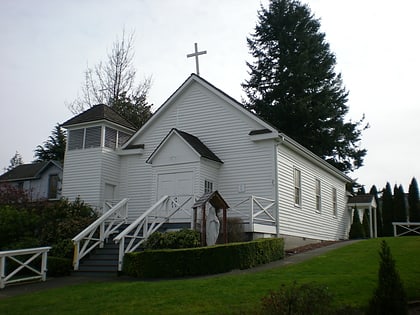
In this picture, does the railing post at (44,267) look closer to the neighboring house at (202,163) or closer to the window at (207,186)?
the neighboring house at (202,163)

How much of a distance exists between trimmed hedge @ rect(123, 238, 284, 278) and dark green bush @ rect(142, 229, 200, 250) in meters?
1.30

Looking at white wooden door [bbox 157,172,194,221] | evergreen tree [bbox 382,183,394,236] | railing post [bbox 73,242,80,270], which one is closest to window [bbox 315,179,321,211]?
white wooden door [bbox 157,172,194,221]

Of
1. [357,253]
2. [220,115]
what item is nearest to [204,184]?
[220,115]

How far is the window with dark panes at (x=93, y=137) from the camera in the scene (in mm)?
24188

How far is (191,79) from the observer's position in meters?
23.0

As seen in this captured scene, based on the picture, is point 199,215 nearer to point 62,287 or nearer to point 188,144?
point 188,144

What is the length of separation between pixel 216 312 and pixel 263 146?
12290mm

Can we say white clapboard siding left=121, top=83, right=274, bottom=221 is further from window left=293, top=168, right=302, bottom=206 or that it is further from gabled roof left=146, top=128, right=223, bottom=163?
window left=293, top=168, right=302, bottom=206

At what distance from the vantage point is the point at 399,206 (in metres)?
37.3

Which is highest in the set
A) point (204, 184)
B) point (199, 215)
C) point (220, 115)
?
point (220, 115)

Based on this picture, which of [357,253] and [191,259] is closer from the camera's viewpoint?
[191,259]

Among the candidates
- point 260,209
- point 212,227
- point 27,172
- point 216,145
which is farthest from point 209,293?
point 27,172

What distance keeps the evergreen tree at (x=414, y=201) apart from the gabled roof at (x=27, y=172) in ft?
89.4

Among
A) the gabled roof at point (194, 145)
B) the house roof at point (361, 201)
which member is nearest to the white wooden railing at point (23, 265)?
the gabled roof at point (194, 145)
